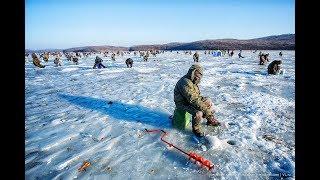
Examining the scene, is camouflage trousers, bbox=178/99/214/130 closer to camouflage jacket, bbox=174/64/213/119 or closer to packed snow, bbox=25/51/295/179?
camouflage jacket, bbox=174/64/213/119

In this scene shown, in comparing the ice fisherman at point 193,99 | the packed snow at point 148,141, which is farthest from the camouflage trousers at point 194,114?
the packed snow at point 148,141

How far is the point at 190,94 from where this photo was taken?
5.44 metres

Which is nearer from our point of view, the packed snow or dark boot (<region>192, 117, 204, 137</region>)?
the packed snow

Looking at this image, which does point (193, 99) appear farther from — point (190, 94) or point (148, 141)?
point (148, 141)

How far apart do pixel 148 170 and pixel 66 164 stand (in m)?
1.43

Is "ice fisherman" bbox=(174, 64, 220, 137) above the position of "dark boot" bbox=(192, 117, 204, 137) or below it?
above

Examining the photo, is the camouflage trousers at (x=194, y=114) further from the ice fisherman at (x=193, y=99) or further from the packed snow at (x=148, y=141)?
the packed snow at (x=148, y=141)

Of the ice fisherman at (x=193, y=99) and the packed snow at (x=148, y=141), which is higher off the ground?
the ice fisherman at (x=193, y=99)

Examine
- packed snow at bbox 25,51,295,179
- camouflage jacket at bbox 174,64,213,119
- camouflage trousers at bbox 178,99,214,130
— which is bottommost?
packed snow at bbox 25,51,295,179

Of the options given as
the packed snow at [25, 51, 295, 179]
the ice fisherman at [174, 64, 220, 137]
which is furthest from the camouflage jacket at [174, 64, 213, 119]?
the packed snow at [25, 51, 295, 179]

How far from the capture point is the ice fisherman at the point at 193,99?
5.43m

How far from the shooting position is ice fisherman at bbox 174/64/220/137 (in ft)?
17.8

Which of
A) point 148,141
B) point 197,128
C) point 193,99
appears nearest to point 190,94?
point 193,99
